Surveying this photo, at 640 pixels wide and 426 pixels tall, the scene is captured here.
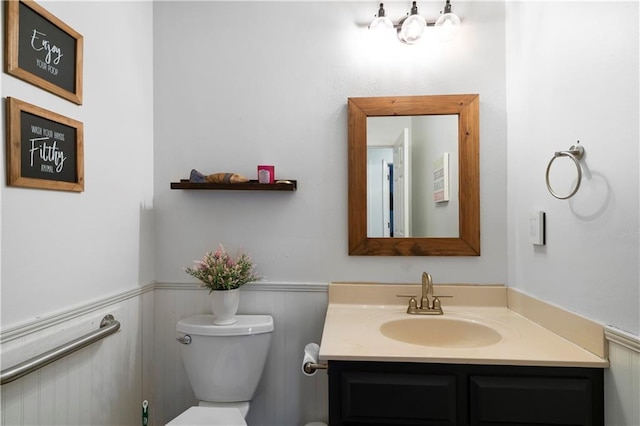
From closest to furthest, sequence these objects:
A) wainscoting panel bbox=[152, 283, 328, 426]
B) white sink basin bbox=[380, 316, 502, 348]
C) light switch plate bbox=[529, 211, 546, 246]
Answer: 1. light switch plate bbox=[529, 211, 546, 246]
2. white sink basin bbox=[380, 316, 502, 348]
3. wainscoting panel bbox=[152, 283, 328, 426]

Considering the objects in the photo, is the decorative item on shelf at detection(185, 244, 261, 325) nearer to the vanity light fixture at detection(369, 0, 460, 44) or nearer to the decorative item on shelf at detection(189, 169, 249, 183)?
the decorative item on shelf at detection(189, 169, 249, 183)

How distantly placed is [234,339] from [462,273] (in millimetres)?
1047

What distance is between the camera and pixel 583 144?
1066 millimetres

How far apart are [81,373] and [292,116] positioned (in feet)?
4.29

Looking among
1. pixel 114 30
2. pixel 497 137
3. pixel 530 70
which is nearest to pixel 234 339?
pixel 114 30

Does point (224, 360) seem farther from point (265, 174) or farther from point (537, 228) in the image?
point (537, 228)

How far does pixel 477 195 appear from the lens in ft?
5.18

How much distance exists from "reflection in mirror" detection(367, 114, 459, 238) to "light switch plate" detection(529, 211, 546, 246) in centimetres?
31

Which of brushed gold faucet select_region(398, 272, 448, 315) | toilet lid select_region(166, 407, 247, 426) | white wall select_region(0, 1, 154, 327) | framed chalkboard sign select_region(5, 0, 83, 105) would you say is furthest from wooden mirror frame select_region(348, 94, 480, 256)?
framed chalkboard sign select_region(5, 0, 83, 105)

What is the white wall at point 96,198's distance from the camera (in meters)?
1.01

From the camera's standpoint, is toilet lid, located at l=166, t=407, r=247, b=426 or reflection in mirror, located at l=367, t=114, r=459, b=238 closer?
toilet lid, located at l=166, t=407, r=247, b=426

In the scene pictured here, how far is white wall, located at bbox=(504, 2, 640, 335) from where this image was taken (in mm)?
903

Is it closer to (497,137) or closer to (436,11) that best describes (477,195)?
(497,137)

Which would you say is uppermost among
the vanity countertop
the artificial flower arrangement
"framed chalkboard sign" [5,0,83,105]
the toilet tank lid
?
"framed chalkboard sign" [5,0,83,105]
